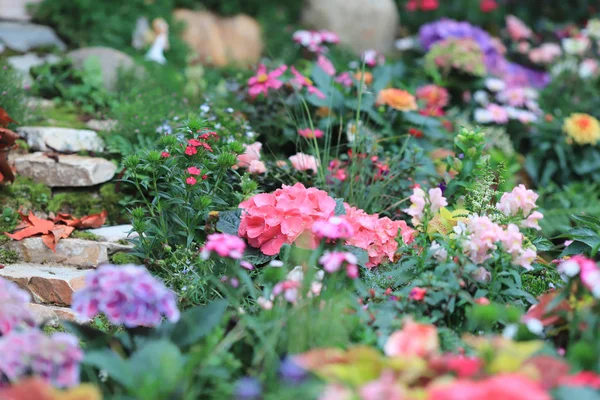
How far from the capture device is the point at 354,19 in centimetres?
682

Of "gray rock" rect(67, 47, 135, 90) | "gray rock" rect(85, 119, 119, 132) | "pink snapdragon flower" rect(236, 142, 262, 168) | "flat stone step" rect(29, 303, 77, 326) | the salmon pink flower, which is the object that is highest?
the salmon pink flower

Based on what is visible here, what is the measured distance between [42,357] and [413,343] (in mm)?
920

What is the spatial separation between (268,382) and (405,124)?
8.93 feet

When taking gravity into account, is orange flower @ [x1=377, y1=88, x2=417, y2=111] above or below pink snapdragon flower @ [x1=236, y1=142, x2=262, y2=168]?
above

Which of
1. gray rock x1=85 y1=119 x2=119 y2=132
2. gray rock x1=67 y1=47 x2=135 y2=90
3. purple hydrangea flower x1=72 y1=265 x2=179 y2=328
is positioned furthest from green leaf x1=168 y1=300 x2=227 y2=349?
gray rock x1=67 y1=47 x2=135 y2=90

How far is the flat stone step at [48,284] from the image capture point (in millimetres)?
2771

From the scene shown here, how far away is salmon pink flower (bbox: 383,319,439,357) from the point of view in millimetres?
1605

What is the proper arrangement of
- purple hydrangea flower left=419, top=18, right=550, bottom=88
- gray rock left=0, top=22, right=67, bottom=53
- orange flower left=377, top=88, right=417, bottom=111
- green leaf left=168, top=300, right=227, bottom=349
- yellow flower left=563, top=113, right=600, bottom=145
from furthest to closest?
purple hydrangea flower left=419, top=18, right=550, bottom=88
gray rock left=0, top=22, right=67, bottom=53
yellow flower left=563, top=113, right=600, bottom=145
orange flower left=377, top=88, right=417, bottom=111
green leaf left=168, top=300, right=227, bottom=349

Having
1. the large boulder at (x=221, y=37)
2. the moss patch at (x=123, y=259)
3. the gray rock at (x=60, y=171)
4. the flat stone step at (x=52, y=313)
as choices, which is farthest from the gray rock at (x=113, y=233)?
the large boulder at (x=221, y=37)

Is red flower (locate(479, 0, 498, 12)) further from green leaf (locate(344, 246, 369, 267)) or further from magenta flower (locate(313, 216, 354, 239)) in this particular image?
magenta flower (locate(313, 216, 354, 239))

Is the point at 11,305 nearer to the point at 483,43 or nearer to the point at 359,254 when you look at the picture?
the point at 359,254

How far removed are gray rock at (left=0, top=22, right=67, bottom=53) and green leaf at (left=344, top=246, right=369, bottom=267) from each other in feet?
12.4

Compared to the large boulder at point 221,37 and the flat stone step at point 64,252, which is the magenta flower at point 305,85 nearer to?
the flat stone step at point 64,252

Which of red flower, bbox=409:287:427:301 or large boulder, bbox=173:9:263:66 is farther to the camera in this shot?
large boulder, bbox=173:9:263:66
